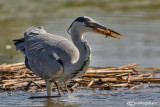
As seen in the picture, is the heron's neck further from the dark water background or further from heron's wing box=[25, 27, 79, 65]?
the dark water background

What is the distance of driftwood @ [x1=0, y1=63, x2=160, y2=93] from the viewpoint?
309 inches

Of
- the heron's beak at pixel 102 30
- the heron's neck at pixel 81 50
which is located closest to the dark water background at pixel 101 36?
the heron's neck at pixel 81 50

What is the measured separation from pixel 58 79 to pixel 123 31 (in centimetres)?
843

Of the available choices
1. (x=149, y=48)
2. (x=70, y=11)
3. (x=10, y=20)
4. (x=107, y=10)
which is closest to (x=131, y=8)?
(x=107, y=10)

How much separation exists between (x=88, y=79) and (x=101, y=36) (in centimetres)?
666

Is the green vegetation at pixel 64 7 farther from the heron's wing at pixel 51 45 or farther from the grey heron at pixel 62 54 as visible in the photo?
the grey heron at pixel 62 54

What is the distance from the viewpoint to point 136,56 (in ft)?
36.3

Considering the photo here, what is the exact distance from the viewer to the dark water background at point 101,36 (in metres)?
7.09

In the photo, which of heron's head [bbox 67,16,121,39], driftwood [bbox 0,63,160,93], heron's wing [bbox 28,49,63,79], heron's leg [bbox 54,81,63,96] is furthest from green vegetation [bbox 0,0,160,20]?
heron's head [bbox 67,16,121,39]

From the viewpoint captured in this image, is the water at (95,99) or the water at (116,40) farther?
the water at (116,40)

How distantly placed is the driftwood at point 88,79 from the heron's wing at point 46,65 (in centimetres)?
49

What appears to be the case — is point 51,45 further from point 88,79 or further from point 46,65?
point 88,79

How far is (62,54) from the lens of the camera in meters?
7.01

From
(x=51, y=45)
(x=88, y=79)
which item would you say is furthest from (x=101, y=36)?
(x=51, y=45)
